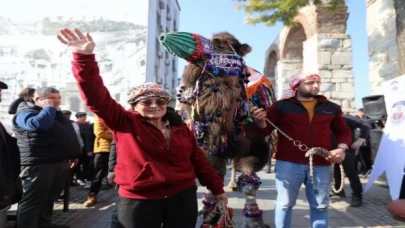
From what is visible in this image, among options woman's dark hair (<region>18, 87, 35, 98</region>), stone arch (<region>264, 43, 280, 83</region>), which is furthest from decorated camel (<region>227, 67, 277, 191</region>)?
stone arch (<region>264, 43, 280, 83</region>)

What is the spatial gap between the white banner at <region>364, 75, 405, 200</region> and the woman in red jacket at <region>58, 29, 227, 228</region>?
3.03 metres

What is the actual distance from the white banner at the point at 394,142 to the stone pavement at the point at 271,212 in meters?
0.51

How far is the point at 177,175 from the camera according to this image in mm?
2125

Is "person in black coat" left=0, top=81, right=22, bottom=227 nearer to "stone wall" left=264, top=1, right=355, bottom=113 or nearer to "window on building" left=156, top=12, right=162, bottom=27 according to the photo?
"stone wall" left=264, top=1, right=355, bottom=113

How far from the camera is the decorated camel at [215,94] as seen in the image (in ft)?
8.64

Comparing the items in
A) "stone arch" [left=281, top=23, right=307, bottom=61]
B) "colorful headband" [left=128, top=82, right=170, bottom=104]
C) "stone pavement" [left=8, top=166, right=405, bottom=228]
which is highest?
"stone arch" [left=281, top=23, right=307, bottom=61]

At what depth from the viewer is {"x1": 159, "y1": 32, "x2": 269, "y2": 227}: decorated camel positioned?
2.63m

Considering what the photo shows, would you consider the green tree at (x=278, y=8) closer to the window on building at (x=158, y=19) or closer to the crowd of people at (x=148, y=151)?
the crowd of people at (x=148, y=151)

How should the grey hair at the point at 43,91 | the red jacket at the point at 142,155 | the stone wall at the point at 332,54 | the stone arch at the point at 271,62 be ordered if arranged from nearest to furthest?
the red jacket at the point at 142,155 → the grey hair at the point at 43,91 → the stone wall at the point at 332,54 → the stone arch at the point at 271,62

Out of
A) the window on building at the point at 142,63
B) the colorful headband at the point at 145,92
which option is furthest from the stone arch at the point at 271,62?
the colorful headband at the point at 145,92

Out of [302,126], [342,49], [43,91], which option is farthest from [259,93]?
[342,49]

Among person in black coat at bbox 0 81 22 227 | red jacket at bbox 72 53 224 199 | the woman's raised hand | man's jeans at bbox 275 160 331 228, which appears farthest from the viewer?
man's jeans at bbox 275 160 331 228

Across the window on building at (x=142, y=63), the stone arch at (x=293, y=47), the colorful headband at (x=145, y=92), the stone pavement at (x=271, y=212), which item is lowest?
the stone pavement at (x=271, y=212)

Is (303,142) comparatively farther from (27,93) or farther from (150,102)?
(27,93)
